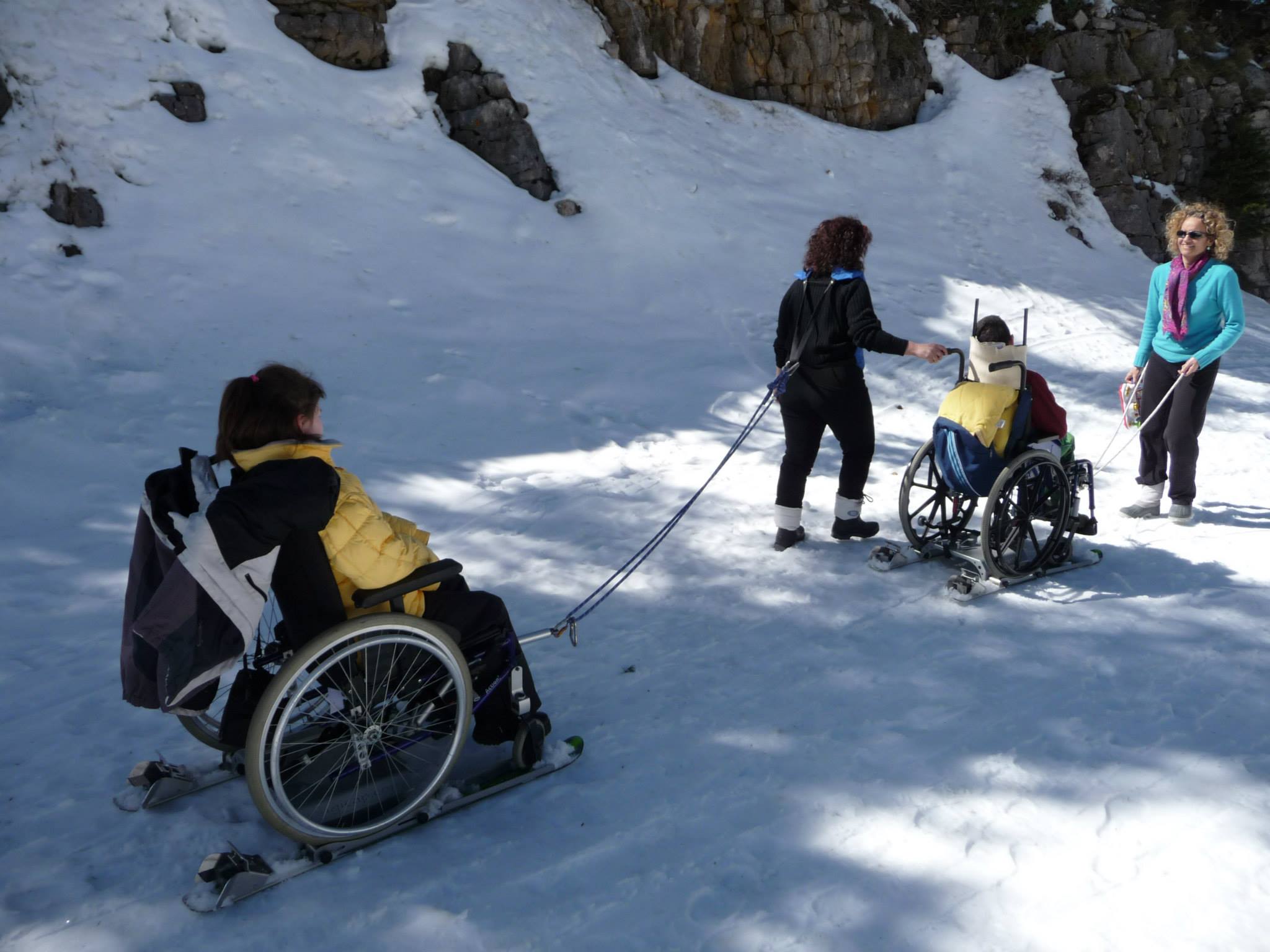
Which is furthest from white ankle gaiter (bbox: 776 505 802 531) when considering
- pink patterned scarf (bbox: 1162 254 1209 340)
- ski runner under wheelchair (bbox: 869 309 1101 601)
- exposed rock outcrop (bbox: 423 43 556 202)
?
exposed rock outcrop (bbox: 423 43 556 202)

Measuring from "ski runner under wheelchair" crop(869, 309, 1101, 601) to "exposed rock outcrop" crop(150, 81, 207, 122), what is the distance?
838 cm

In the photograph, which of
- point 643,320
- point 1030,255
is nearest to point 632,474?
point 643,320

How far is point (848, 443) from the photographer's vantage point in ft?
15.4

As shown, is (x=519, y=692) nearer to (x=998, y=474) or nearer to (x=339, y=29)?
(x=998, y=474)

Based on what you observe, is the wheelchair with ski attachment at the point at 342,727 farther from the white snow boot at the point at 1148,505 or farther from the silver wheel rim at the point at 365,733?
the white snow boot at the point at 1148,505

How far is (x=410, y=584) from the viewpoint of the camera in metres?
2.59

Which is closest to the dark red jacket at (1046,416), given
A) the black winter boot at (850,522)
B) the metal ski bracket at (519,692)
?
the black winter boot at (850,522)

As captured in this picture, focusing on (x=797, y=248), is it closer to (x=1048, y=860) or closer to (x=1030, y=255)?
(x=1030, y=255)

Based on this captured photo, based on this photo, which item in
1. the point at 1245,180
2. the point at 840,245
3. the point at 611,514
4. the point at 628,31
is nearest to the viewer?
the point at 840,245

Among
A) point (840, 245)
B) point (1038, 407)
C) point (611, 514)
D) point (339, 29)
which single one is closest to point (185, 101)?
point (339, 29)

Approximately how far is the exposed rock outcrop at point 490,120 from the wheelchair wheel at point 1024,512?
7603 mm

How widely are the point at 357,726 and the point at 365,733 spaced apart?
0.11ft

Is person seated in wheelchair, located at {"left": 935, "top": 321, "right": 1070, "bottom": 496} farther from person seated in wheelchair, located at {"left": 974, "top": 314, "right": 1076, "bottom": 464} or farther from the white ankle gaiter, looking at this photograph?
the white ankle gaiter

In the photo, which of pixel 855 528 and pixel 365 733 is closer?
pixel 365 733
